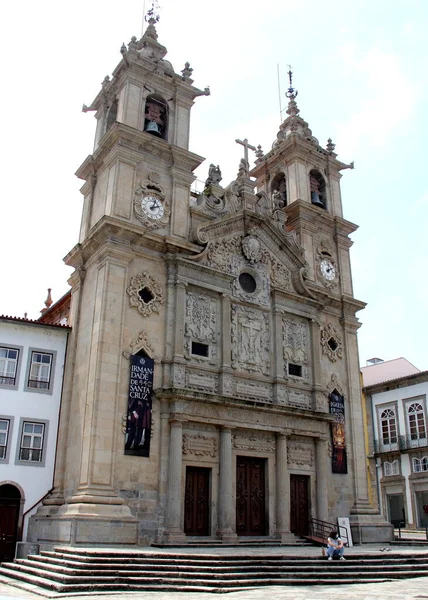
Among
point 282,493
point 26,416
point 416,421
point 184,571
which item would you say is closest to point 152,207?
point 26,416

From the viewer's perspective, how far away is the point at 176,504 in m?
19.2

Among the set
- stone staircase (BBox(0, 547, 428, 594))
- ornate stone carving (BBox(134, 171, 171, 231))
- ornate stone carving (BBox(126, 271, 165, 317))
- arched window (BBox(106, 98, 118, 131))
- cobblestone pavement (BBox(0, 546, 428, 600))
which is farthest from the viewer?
arched window (BBox(106, 98, 118, 131))

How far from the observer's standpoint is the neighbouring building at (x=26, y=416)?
19.4 meters

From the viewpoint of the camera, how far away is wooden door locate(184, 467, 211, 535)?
65.2 feet

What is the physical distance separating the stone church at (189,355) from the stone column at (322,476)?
0.04 meters

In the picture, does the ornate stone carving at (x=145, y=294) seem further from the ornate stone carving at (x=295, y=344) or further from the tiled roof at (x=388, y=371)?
the tiled roof at (x=388, y=371)

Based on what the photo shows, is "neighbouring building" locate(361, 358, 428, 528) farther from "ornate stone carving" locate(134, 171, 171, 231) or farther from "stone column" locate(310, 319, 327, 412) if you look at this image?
"ornate stone carving" locate(134, 171, 171, 231)

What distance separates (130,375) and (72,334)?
3.31 meters

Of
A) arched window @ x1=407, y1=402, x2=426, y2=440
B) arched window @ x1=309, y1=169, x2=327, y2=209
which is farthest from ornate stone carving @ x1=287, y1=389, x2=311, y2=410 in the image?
arched window @ x1=407, y1=402, x2=426, y2=440

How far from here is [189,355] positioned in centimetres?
2133

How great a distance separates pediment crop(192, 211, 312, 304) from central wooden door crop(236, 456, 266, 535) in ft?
20.9

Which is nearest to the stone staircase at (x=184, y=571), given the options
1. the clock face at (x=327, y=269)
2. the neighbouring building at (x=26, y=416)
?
the neighbouring building at (x=26, y=416)

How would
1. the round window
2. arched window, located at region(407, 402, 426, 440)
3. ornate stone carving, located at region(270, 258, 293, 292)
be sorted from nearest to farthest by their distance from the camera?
the round window, ornate stone carving, located at region(270, 258, 293, 292), arched window, located at region(407, 402, 426, 440)

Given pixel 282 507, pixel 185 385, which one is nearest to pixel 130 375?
pixel 185 385
